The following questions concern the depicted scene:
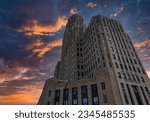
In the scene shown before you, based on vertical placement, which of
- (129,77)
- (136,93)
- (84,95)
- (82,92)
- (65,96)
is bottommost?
(84,95)

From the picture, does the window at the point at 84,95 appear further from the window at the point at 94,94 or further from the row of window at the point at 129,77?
the row of window at the point at 129,77

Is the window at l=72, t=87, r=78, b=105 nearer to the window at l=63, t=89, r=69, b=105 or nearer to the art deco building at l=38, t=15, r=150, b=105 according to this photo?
the art deco building at l=38, t=15, r=150, b=105

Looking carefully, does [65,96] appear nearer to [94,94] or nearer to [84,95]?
[84,95]

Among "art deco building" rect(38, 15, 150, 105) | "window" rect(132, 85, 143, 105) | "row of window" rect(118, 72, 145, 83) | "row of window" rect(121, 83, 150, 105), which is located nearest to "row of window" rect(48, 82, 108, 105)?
"art deco building" rect(38, 15, 150, 105)

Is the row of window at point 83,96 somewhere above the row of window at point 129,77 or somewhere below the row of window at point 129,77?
below

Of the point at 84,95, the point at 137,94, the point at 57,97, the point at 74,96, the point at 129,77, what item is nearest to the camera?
the point at 84,95

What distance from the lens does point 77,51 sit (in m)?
76.2

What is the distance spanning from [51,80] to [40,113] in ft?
128

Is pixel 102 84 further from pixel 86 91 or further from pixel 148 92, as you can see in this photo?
pixel 148 92

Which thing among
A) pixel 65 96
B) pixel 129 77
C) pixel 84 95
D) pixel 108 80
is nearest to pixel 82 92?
pixel 84 95

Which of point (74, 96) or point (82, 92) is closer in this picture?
point (82, 92)

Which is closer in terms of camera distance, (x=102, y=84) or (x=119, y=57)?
(x=102, y=84)

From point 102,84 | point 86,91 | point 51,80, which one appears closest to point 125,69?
point 102,84

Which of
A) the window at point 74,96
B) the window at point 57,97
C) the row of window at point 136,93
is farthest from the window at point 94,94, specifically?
the window at point 57,97
